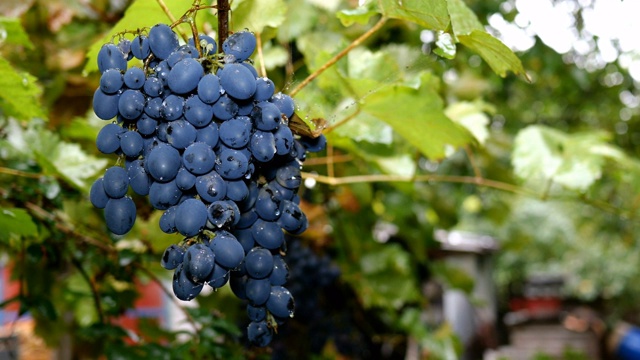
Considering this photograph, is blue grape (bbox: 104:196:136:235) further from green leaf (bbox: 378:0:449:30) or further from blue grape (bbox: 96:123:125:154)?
green leaf (bbox: 378:0:449:30)

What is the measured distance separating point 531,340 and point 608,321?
232 cm

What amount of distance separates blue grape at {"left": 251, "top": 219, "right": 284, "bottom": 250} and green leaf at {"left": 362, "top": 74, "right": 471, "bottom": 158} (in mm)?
303

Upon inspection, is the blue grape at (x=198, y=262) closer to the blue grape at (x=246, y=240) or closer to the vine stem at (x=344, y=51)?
the blue grape at (x=246, y=240)

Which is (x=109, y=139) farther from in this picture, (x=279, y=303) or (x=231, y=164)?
(x=279, y=303)

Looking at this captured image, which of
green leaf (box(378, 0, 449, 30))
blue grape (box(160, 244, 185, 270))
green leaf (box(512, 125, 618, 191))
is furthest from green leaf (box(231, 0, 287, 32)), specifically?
green leaf (box(512, 125, 618, 191))

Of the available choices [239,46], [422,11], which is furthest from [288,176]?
[422,11]

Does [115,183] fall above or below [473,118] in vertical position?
above

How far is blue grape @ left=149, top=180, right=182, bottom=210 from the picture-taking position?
0.54 metres

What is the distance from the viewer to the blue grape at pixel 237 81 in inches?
20.4

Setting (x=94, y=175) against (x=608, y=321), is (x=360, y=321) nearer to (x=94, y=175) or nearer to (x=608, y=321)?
(x=94, y=175)

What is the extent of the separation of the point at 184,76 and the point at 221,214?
124 millimetres

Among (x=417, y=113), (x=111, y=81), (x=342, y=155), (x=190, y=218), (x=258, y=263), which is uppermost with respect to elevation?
(x=111, y=81)

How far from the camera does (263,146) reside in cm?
54

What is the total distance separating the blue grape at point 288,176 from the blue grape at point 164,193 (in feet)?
0.35
